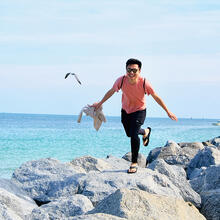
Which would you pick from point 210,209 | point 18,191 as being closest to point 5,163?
point 18,191

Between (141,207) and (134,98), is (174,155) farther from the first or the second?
(141,207)

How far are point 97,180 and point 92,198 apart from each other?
0.43 m

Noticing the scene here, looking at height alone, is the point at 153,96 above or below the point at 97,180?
above

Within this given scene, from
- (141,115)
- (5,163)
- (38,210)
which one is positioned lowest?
(5,163)

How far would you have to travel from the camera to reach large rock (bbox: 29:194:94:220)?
5469 millimetres

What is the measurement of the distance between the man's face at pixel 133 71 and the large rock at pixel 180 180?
5.23ft

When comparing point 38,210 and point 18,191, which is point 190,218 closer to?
point 38,210

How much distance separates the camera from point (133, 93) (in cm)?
707

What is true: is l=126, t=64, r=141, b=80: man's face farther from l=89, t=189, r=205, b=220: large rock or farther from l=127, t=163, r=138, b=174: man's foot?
l=89, t=189, r=205, b=220: large rock

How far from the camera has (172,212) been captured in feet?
16.5

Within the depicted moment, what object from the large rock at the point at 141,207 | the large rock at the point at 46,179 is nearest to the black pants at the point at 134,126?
the large rock at the point at 46,179

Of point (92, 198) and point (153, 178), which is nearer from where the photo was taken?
point (92, 198)

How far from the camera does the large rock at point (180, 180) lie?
22.3 ft

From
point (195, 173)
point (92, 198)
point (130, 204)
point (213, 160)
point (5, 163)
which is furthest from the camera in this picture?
point (5, 163)
